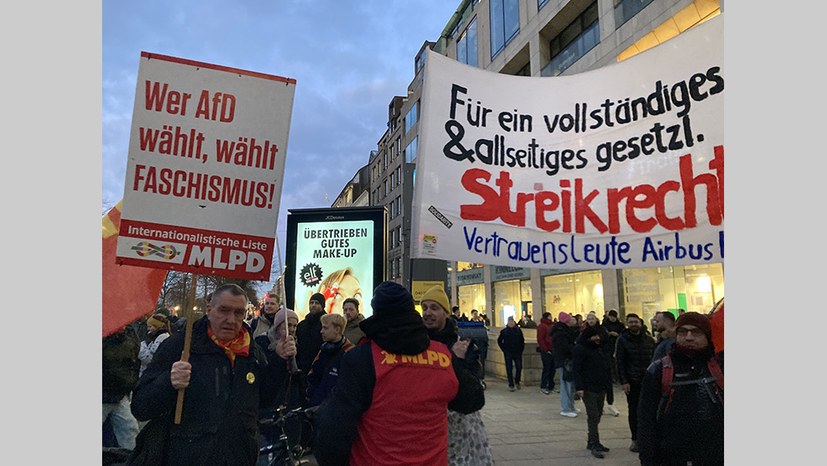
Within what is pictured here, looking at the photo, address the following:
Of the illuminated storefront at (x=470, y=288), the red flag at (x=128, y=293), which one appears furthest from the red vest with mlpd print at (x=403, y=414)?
the illuminated storefront at (x=470, y=288)

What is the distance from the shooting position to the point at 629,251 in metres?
3.62

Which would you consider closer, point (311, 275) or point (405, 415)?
point (405, 415)

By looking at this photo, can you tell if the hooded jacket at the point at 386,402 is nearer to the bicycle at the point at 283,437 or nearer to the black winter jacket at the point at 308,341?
the bicycle at the point at 283,437

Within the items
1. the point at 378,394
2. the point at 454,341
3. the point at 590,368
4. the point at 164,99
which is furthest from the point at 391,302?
the point at 590,368

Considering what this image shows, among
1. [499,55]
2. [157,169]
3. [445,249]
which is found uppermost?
[499,55]

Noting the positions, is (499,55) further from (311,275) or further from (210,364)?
(210,364)

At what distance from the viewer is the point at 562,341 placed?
32.8ft

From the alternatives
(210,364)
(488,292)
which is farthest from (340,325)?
(488,292)

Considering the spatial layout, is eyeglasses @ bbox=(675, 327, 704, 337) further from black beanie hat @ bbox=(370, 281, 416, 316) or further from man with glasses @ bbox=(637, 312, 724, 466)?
black beanie hat @ bbox=(370, 281, 416, 316)

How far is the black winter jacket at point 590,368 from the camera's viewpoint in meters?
6.99

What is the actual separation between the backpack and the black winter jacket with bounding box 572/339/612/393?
3.87 meters

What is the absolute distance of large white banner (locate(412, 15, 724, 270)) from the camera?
11.5 feet

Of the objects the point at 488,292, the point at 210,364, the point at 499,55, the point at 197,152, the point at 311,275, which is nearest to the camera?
the point at 210,364

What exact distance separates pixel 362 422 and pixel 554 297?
21.4m
